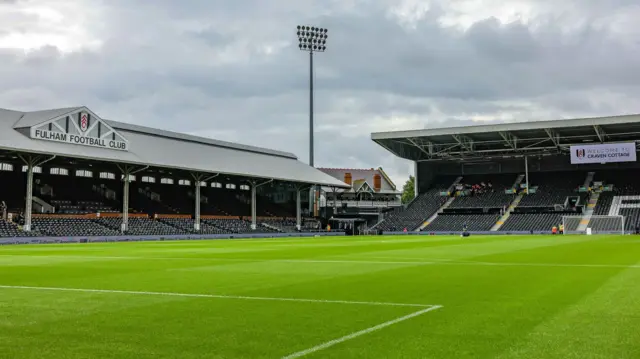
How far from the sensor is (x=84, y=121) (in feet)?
185

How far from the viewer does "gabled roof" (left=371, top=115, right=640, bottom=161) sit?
227 ft

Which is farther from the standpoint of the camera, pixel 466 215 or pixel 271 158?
pixel 271 158

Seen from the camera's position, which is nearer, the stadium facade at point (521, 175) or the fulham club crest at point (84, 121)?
the fulham club crest at point (84, 121)

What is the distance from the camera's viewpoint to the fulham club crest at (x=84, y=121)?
5614 cm

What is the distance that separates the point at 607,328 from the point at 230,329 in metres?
4.67

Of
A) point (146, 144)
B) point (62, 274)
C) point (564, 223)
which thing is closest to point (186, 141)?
point (146, 144)

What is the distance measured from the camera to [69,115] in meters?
55.2

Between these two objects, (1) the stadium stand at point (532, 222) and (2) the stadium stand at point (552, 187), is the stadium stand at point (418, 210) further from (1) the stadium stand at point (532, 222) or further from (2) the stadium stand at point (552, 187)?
(1) the stadium stand at point (532, 222)

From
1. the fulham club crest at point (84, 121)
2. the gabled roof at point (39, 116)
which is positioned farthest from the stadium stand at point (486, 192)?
the gabled roof at point (39, 116)

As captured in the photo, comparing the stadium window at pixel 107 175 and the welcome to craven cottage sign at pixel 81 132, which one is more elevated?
the welcome to craven cottage sign at pixel 81 132

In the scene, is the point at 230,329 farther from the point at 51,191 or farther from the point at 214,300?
the point at 51,191

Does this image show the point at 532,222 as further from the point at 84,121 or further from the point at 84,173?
the point at 84,173

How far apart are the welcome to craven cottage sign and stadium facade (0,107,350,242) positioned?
90mm

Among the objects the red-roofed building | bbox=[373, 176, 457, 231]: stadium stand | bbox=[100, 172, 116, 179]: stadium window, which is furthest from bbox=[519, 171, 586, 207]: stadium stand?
bbox=[100, 172, 116, 179]: stadium window
